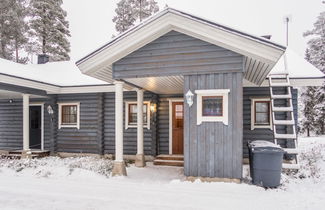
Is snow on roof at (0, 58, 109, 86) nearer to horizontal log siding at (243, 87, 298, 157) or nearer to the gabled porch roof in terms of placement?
the gabled porch roof

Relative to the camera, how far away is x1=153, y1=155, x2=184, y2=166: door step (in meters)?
8.90

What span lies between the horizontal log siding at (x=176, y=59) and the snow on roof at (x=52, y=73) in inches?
151

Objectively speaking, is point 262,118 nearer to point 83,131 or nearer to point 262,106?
point 262,106

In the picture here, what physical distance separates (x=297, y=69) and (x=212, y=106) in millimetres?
4806

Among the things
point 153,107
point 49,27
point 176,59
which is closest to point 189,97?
point 176,59

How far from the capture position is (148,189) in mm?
5715

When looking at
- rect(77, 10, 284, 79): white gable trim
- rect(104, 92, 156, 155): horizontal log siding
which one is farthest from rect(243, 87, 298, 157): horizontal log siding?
rect(104, 92, 156, 155): horizontal log siding

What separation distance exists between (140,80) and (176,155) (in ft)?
12.1

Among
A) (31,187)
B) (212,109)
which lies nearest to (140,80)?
A: (212,109)

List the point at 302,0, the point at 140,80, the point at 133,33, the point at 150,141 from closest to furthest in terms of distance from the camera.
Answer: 1. the point at 133,33
2. the point at 140,80
3. the point at 150,141
4. the point at 302,0

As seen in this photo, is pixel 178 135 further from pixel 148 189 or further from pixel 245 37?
pixel 245 37

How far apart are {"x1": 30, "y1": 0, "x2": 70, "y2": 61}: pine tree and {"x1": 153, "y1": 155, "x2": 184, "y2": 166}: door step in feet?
61.3

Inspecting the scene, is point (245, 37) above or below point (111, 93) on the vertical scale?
above

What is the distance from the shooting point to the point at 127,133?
10555mm
